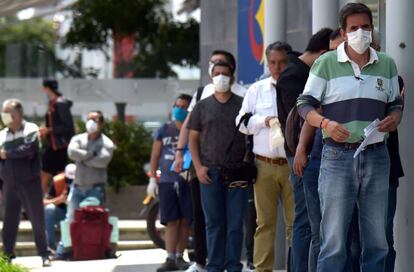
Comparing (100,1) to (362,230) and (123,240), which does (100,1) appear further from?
(362,230)

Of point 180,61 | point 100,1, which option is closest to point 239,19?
point 180,61

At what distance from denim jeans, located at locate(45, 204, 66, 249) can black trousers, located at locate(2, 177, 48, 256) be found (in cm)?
188

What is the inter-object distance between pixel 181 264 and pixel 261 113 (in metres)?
3.15

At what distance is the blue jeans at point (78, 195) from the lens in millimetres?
15547

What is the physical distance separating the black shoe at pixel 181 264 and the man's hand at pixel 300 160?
4378 millimetres

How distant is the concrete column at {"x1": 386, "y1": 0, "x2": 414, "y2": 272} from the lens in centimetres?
812

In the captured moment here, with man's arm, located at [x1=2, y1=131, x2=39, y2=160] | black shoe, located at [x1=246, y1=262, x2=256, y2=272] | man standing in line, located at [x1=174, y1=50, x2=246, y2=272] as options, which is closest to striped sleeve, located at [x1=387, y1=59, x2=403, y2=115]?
man standing in line, located at [x1=174, y1=50, x2=246, y2=272]

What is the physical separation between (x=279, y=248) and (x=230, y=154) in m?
1.35

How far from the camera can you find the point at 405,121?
820 cm

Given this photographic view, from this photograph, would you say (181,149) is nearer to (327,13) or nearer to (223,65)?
(223,65)

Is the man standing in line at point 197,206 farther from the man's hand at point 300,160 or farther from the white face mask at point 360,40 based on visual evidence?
the white face mask at point 360,40

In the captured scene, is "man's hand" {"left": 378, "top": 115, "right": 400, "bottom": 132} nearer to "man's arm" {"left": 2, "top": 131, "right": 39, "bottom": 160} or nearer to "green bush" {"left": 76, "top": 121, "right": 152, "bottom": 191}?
"man's arm" {"left": 2, "top": 131, "right": 39, "bottom": 160}

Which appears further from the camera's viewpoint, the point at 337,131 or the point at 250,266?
the point at 250,266

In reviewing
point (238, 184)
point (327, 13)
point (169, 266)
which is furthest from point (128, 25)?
point (327, 13)
